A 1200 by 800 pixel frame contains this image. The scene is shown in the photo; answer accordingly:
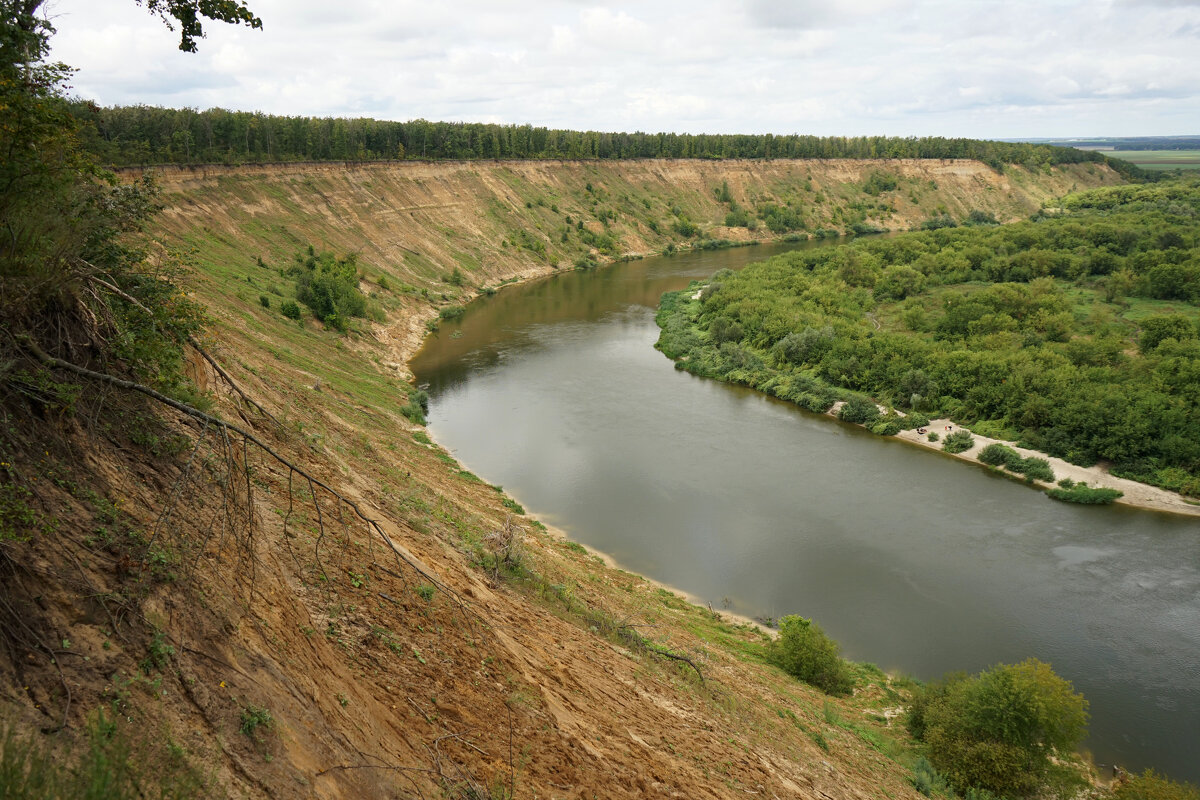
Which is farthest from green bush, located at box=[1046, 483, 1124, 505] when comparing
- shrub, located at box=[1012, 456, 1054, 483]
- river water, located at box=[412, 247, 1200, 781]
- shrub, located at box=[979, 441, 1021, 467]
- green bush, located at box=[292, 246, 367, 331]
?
green bush, located at box=[292, 246, 367, 331]

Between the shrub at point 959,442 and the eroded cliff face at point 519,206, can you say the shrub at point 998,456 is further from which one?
the eroded cliff face at point 519,206

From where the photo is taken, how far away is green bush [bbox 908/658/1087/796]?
1352cm

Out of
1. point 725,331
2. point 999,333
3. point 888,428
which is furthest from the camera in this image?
point 725,331

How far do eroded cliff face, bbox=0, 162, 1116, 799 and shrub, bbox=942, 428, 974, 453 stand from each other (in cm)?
1651

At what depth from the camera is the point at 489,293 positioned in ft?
190

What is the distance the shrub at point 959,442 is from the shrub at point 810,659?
55.0 feet

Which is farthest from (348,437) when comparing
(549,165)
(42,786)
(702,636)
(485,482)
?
(549,165)

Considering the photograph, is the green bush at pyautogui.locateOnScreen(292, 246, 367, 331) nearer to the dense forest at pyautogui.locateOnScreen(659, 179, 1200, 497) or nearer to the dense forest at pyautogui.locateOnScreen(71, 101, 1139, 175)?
the dense forest at pyautogui.locateOnScreen(71, 101, 1139, 175)

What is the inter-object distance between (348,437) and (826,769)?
14785 millimetres

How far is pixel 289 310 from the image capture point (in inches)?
1323

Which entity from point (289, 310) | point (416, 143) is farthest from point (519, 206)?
point (289, 310)

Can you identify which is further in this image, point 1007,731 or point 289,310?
point 289,310

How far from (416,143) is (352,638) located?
72773mm

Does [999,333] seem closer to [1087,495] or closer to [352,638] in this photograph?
[1087,495]
